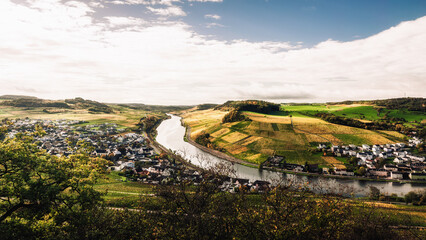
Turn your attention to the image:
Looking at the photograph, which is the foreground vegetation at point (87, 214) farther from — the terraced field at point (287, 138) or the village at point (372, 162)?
the terraced field at point (287, 138)

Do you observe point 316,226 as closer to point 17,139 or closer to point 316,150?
point 17,139

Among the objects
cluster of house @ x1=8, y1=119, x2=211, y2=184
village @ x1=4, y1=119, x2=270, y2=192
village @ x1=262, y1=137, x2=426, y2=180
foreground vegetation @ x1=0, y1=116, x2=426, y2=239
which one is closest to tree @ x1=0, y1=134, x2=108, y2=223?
foreground vegetation @ x1=0, y1=116, x2=426, y2=239

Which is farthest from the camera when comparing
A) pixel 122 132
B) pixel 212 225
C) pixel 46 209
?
pixel 122 132

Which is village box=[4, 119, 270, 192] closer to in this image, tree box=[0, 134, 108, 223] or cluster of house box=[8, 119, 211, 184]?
cluster of house box=[8, 119, 211, 184]

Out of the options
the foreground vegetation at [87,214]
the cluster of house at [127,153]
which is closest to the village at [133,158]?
the cluster of house at [127,153]

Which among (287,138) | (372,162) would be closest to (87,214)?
(287,138)

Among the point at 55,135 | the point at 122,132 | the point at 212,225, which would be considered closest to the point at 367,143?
the point at 212,225
